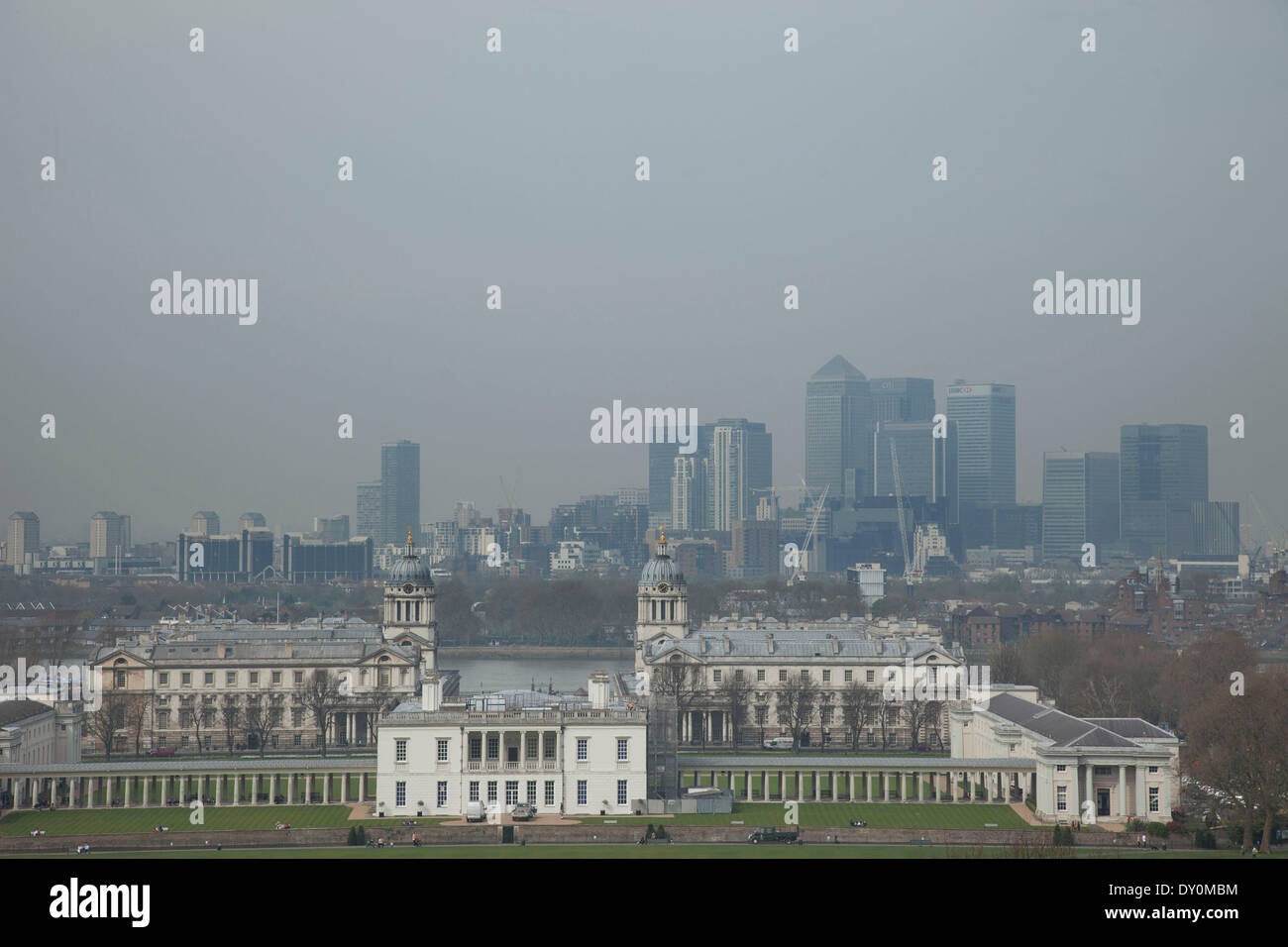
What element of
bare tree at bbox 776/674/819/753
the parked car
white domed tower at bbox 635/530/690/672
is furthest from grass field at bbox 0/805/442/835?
white domed tower at bbox 635/530/690/672

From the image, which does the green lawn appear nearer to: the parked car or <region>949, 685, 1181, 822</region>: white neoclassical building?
<region>949, 685, 1181, 822</region>: white neoclassical building

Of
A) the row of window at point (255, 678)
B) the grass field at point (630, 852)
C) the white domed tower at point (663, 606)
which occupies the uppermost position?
the white domed tower at point (663, 606)

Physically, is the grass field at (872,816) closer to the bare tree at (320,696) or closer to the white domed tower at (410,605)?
the bare tree at (320,696)

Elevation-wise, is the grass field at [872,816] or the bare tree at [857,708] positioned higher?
the bare tree at [857,708]

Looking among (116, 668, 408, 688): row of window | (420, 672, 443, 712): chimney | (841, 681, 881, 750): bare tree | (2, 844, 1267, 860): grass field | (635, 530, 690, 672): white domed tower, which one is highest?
(635, 530, 690, 672): white domed tower

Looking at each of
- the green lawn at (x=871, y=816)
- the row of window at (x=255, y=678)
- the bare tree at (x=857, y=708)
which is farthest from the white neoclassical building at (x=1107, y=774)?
the row of window at (x=255, y=678)

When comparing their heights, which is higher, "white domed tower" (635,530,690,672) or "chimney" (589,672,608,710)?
"white domed tower" (635,530,690,672)
